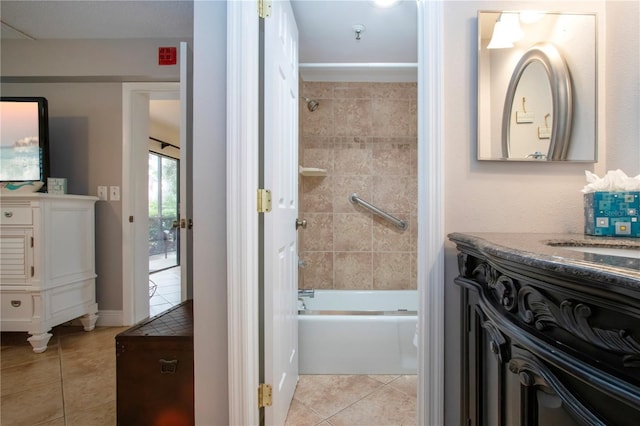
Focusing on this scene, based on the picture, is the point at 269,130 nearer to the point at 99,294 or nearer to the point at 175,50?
the point at 175,50

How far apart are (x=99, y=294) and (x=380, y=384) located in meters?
2.42

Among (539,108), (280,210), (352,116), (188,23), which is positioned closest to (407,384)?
(280,210)

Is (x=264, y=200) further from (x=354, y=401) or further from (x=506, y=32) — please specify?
(x=354, y=401)

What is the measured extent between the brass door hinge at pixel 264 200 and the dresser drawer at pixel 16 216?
1.96m

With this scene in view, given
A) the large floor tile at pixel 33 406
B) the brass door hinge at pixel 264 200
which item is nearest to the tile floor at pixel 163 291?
the large floor tile at pixel 33 406

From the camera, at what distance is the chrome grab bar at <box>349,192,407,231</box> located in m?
2.55

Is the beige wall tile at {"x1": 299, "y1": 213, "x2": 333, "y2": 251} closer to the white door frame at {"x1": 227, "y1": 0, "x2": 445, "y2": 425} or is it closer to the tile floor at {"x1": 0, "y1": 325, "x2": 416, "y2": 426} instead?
the tile floor at {"x1": 0, "y1": 325, "x2": 416, "y2": 426}

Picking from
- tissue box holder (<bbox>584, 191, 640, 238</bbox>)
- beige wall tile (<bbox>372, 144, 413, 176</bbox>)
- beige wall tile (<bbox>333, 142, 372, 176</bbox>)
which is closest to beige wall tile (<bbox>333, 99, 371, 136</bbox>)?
beige wall tile (<bbox>333, 142, 372, 176</bbox>)

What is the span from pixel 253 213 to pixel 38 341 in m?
2.12

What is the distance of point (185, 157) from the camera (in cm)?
174

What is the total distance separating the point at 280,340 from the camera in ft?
4.26

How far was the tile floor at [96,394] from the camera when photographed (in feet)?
4.61

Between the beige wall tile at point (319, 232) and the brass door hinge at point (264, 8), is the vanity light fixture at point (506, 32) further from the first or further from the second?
the beige wall tile at point (319, 232)

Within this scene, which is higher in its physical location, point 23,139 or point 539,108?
point 23,139
